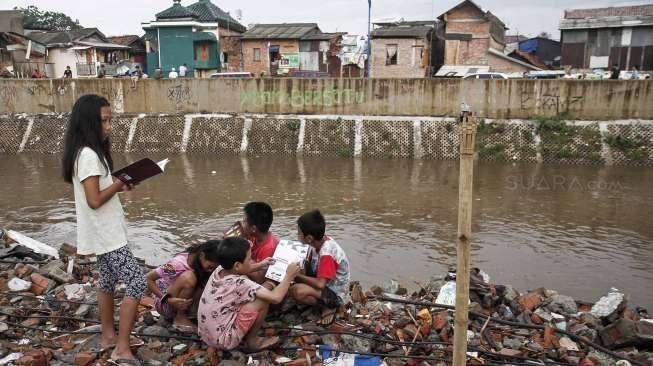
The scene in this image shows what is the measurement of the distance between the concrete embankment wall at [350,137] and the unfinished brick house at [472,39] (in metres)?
11.6

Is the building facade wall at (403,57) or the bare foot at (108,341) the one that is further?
the building facade wall at (403,57)

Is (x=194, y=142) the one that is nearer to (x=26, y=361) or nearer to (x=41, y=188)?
(x=41, y=188)

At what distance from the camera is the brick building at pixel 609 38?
949 inches

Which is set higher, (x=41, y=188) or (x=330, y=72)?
(x=330, y=72)

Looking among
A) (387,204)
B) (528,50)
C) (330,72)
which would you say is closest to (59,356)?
(387,204)

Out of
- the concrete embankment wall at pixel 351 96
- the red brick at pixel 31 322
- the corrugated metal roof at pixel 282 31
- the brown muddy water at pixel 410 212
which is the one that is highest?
→ the corrugated metal roof at pixel 282 31

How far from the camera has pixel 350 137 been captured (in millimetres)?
17219

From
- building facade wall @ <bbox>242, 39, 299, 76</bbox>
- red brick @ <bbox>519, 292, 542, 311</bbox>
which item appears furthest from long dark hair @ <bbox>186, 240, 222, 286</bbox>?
building facade wall @ <bbox>242, 39, 299, 76</bbox>

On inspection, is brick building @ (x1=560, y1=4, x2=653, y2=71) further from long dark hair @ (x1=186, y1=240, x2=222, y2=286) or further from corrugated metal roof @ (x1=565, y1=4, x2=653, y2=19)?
long dark hair @ (x1=186, y1=240, x2=222, y2=286)

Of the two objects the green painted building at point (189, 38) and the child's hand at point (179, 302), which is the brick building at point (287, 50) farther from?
the child's hand at point (179, 302)

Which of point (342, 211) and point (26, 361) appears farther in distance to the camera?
point (342, 211)

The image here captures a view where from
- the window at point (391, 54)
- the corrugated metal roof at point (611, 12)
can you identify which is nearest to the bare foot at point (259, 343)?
the window at point (391, 54)

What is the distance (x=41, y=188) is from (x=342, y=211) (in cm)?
790

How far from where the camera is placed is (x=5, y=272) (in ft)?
18.6
